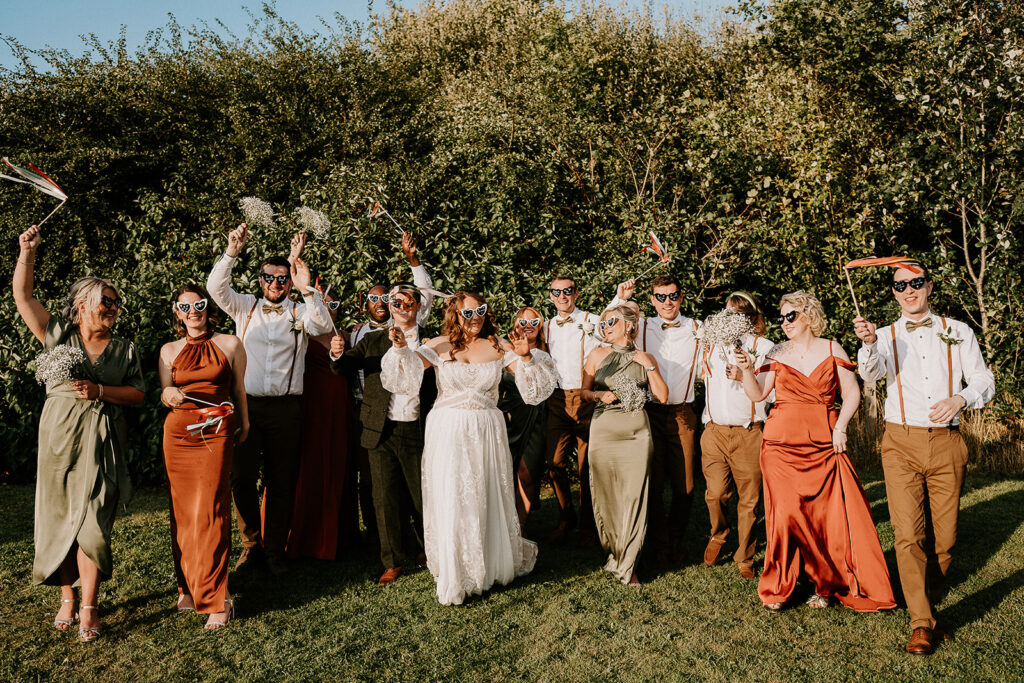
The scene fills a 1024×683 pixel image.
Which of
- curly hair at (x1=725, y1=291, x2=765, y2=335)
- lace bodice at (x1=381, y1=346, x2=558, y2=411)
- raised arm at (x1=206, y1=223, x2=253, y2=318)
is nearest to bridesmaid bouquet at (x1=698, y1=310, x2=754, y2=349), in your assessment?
curly hair at (x1=725, y1=291, x2=765, y2=335)

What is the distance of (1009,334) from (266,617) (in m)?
9.26

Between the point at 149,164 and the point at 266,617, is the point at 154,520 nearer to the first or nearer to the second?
the point at 266,617

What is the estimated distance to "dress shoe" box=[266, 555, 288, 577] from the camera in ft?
18.7

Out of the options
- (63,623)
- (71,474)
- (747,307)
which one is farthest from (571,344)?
(63,623)

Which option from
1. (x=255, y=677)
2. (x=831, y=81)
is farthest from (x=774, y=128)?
(x=255, y=677)

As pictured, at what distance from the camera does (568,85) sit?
13148 mm

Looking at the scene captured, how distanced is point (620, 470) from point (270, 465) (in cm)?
251

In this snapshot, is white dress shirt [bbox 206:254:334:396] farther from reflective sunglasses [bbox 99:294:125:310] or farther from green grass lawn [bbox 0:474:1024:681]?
green grass lawn [bbox 0:474:1024:681]

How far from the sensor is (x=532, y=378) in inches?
217

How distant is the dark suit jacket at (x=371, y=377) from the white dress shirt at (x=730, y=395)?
2.13 metres

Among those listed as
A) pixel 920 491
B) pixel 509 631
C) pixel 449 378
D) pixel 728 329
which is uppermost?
pixel 728 329

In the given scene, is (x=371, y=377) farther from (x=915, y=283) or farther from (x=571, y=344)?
(x=915, y=283)

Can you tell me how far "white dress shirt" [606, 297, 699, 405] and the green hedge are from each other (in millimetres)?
2168

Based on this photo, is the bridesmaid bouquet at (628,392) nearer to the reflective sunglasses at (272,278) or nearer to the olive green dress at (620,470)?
the olive green dress at (620,470)
